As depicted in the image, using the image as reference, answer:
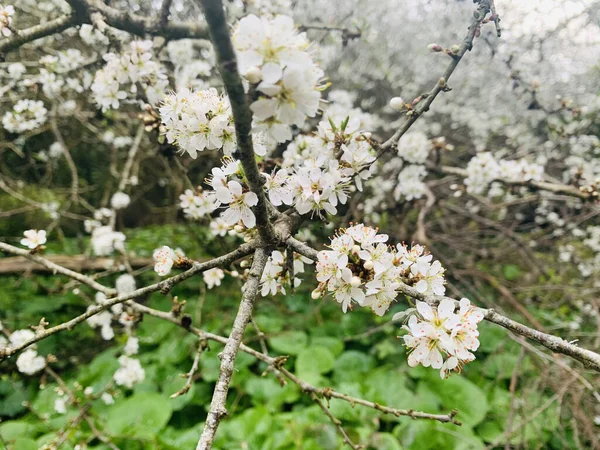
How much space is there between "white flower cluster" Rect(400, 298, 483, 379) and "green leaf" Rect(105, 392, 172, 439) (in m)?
1.99

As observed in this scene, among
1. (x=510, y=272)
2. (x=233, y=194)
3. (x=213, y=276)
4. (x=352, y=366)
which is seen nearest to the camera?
(x=233, y=194)

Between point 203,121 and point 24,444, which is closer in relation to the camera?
point 203,121

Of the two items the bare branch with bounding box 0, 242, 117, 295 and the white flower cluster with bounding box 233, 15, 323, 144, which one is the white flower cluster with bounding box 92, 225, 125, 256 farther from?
the white flower cluster with bounding box 233, 15, 323, 144

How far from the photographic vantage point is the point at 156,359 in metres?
3.14

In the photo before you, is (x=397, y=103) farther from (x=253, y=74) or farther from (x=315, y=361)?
(x=315, y=361)

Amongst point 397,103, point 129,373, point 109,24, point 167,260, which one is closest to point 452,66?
point 397,103

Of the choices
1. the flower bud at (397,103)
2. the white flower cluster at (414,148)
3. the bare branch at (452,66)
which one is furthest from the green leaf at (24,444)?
the white flower cluster at (414,148)


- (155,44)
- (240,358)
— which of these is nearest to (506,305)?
(240,358)

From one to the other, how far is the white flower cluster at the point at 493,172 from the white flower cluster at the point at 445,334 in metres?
1.88

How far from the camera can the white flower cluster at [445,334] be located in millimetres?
909

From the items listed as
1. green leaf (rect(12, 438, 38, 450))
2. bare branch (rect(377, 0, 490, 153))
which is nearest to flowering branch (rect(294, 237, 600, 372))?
bare branch (rect(377, 0, 490, 153))

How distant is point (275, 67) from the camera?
75 cm

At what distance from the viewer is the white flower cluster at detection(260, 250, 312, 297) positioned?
118cm

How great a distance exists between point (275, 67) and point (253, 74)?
0.04 meters
